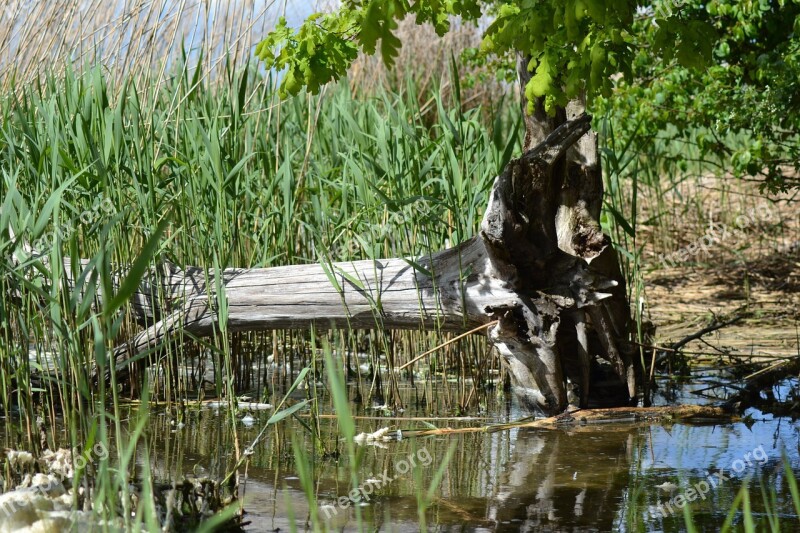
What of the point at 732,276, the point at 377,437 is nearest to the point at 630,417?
the point at 377,437

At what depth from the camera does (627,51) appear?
2977 mm

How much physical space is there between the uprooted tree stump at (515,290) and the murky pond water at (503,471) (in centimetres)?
30

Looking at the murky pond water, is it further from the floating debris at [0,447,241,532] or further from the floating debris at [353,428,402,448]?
the floating debris at [0,447,241,532]

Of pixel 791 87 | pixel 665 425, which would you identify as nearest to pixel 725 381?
pixel 665 425

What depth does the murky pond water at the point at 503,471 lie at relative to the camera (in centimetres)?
257

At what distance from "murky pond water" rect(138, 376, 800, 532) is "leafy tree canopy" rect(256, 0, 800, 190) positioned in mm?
1172

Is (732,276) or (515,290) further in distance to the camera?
(732,276)

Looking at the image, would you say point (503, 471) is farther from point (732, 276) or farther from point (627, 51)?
point (732, 276)

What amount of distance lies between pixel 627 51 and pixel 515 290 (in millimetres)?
1001

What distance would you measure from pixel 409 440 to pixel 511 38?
143 centimetres

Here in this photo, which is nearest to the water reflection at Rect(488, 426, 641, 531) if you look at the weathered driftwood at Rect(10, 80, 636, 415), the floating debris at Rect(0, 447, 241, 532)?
the weathered driftwood at Rect(10, 80, 636, 415)

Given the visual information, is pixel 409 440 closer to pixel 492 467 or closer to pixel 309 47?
pixel 492 467

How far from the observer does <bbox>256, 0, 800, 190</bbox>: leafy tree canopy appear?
110 inches

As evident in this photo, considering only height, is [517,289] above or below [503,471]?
above
